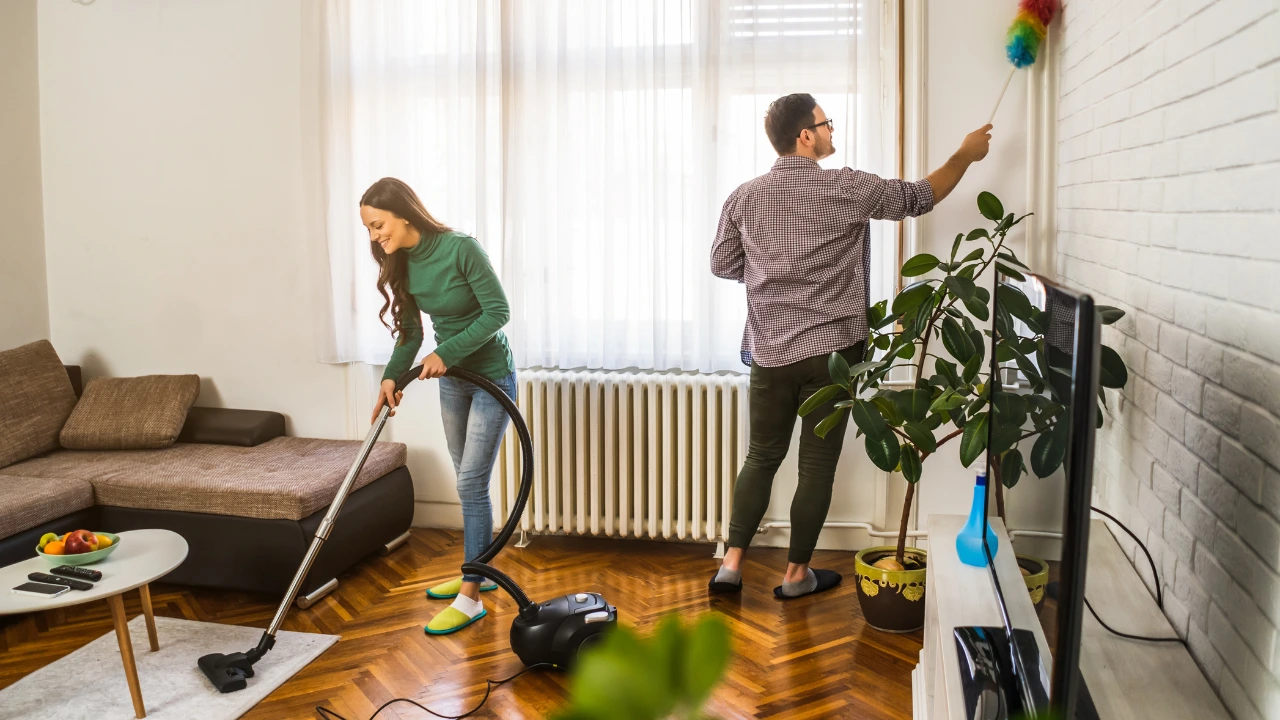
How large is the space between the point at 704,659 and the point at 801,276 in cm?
275

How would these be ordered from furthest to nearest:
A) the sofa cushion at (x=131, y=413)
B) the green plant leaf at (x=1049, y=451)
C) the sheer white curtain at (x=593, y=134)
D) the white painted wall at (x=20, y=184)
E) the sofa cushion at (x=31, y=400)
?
the white painted wall at (x=20, y=184)
the sofa cushion at (x=131, y=413)
the sofa cushion at (x=31, y=400)
the sheer white curtain at (x=593, y=134)
the green plant leaf at (x=1049, y=451)

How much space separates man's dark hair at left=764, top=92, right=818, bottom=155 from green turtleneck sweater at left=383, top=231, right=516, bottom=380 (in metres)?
0.99

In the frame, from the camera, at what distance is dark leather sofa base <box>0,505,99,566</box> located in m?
3.07

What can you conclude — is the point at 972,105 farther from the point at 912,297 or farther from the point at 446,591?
the point at 446,591

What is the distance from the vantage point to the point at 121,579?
97.3 inches

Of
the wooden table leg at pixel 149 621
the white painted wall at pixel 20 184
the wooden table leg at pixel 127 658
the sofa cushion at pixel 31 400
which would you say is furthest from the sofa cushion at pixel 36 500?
the white painted wall at pixel 20 184

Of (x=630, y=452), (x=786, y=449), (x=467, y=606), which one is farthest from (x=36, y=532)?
(x=786, y=449)

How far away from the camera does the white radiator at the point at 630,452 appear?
11.8ft

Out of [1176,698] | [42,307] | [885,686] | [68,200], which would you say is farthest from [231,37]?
[1176,698]

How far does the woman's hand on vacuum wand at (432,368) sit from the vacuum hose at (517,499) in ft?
0.08

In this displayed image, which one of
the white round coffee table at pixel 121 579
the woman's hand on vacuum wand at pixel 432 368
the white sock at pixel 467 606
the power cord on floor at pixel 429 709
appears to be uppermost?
the woman's hand on vacuum wand at pixel 432 368

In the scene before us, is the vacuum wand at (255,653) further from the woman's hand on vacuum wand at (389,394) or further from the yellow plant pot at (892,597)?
the yellow plant pot at (892,597)

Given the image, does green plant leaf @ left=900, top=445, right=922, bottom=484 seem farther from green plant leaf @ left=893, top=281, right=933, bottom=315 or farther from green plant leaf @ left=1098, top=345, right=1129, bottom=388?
green plant leaf @ left=1098, top=345, right=1129, bottom=388

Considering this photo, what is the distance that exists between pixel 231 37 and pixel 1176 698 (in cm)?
399
